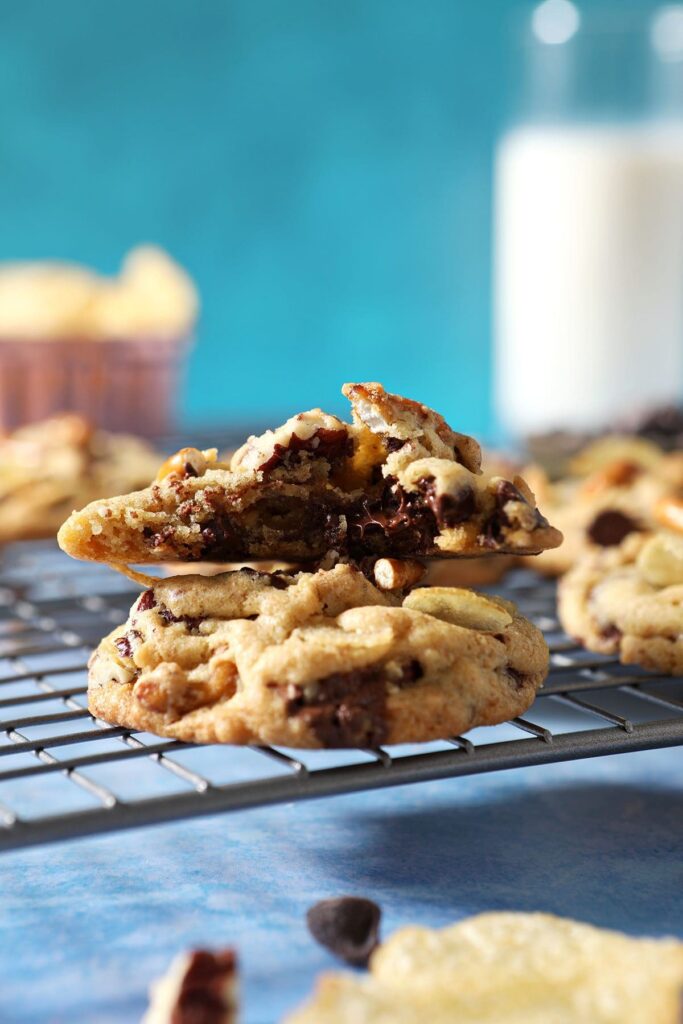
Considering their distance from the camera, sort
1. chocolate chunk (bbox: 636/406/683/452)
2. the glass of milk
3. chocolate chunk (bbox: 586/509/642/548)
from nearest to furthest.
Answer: chocolate chunk (bbox: 586/509/642/548)
chocolate chunk (bbox: 636/406/683/452)
the glass of milk

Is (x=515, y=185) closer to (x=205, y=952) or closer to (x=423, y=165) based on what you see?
(x=423, y=165)

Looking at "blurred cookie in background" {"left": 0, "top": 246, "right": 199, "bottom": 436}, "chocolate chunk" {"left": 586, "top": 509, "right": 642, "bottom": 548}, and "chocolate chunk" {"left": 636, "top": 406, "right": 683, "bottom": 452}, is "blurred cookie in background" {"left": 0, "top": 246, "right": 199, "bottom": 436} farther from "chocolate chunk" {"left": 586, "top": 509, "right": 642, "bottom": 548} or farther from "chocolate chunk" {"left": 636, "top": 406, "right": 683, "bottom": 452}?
"chocolate chunk" {"left": 586, "top": 509, "right": 642, "bottom": 548}

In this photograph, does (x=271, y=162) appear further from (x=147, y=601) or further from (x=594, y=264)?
(x=147, y=601)

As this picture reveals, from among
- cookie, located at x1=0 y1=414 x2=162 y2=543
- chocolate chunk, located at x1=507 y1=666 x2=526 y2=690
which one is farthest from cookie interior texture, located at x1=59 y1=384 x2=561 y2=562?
cookie, located at x1=0 y1=414 x2=162 y2=543

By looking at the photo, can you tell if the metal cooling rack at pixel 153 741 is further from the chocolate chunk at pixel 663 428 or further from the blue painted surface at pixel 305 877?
the chocolate chunk at pixel 663 428

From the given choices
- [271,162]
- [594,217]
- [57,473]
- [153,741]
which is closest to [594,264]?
[594,217]

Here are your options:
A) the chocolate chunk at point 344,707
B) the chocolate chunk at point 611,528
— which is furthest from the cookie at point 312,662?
the chocolate chunk at point 611,528
